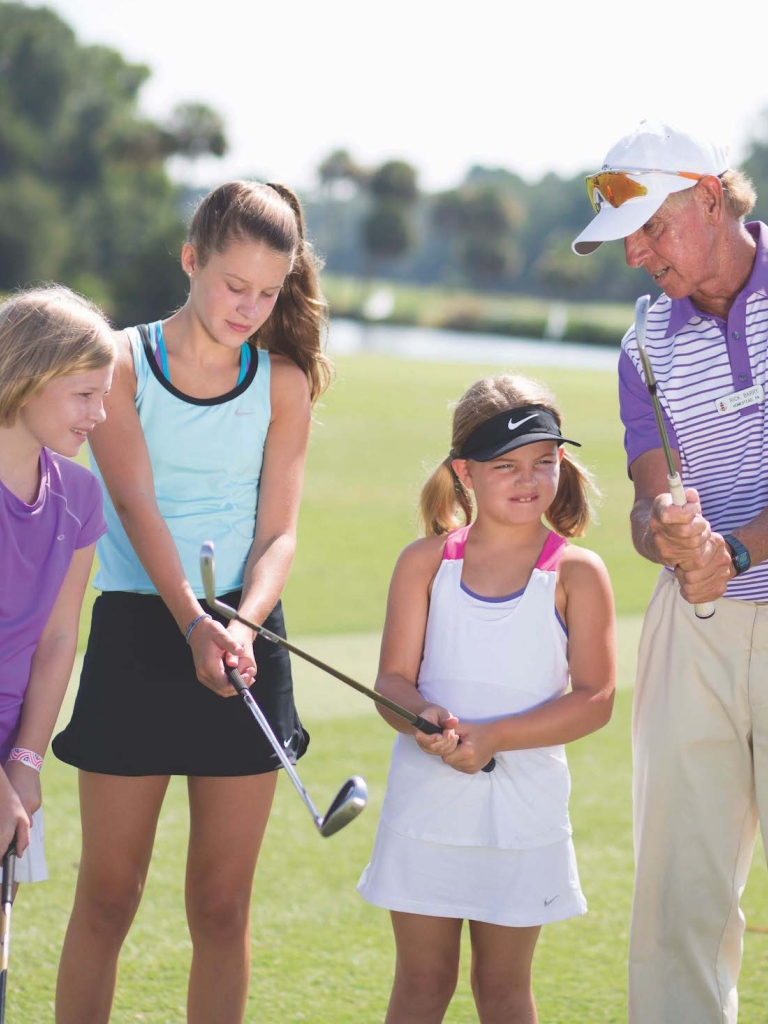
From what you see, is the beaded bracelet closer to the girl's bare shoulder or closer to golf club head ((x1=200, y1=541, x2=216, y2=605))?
golf club head ((x1=200, y1=541, x2=216, y2=605))

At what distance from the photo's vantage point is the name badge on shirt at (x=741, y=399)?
2732 millimetres

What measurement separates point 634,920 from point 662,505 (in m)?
1.00

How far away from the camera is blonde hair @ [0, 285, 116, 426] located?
8.24ft

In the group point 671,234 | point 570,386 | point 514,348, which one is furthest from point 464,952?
point 514,348

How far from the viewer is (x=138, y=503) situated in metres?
Answer: 2.68

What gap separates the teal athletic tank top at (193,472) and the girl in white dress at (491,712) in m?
0.37

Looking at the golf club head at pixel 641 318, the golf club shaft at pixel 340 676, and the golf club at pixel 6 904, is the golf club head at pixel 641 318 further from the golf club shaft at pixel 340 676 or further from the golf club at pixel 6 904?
the golf club at pixel 6 904

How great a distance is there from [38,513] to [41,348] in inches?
12.5

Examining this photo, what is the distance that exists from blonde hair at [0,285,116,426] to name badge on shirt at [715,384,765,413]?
49.9 inches

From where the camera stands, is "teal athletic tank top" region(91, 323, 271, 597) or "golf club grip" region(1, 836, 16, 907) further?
"teal athletic tank top" region(91, 323, 271, 597)

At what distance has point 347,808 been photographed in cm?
216

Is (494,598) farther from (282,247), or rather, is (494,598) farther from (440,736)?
(282,247)

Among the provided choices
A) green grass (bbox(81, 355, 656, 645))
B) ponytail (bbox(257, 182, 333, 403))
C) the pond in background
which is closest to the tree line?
the pond in background

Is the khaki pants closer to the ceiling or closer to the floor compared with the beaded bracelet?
closer to the floor
